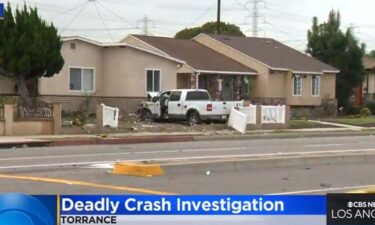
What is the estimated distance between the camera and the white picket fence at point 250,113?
32281 millimetres

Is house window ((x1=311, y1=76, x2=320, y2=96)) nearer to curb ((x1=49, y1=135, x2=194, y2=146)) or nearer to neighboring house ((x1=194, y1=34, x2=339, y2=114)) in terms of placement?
neighboring house ((x1=194, y1=34, x2=339, y2=114))

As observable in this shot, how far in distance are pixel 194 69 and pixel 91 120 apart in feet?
38.1

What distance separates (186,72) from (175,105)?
27.1ft

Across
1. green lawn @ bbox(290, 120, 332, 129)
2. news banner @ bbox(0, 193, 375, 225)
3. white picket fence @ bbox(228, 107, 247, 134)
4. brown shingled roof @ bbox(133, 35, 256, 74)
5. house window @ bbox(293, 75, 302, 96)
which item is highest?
brown shingled roof @ bbox(133, 35, 256, 74)

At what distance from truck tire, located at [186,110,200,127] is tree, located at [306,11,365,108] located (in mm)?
Result: 22266

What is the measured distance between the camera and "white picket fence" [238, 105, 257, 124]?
32281 mm

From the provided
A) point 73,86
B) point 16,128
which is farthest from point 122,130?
point 73,86

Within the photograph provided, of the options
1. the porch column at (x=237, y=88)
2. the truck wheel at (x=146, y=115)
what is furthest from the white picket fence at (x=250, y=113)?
the porch column at (x=237, y=88)

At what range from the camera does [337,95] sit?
53.0 metres

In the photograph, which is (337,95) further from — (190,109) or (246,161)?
(246,161)

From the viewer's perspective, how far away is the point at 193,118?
108ft

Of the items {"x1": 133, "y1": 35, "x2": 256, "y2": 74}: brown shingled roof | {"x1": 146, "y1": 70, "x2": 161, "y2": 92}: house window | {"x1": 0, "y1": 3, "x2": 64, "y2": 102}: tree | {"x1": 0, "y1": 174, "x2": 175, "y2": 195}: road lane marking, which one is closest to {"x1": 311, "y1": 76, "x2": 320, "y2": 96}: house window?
{"x1": 133, "y1": 35, "x2": 256, "y2": 74}: brown shingled roof

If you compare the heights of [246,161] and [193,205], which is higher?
[193,205]

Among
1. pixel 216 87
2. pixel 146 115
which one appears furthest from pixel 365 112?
pixel 146 115
